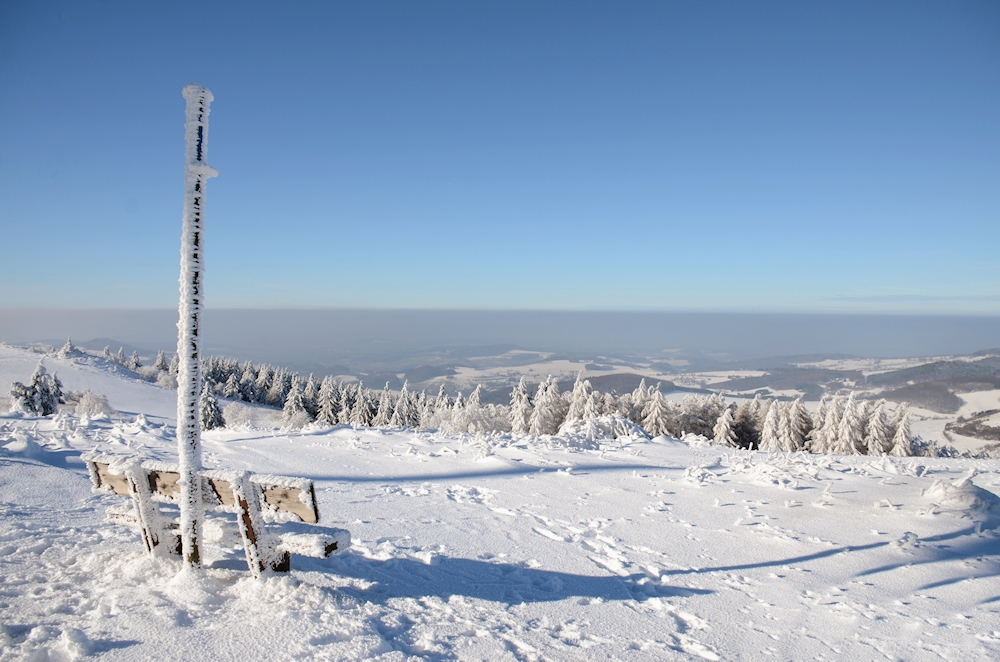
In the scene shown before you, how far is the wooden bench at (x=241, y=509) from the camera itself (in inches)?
156

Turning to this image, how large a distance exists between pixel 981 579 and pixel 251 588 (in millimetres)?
8419

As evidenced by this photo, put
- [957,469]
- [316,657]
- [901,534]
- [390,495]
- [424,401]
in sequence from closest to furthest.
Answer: [316,657] < [901,534] < [390,495] < [957,469] < [424,401]

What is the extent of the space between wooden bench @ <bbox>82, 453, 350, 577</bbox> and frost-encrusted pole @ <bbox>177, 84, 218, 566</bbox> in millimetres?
415

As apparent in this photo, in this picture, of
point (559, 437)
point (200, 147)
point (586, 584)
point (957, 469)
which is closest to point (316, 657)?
point (586, 584)

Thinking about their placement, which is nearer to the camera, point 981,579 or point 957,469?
point 981,579

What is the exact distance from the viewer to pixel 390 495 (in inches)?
330

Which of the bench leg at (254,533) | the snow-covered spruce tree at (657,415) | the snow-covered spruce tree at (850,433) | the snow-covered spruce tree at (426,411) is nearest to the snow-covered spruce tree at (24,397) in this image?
the snow-covered spruce tree at (426,411)

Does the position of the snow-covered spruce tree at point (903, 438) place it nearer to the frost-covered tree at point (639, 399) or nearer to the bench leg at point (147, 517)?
the frost-covered tree at point (639, 399)

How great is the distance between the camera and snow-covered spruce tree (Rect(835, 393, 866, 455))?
3034 cm

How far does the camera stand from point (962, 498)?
781 centimetres

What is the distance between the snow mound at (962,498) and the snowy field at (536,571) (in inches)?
1.1

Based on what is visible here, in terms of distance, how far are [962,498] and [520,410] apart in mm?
30100

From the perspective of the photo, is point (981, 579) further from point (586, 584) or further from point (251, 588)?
point (251, 588)

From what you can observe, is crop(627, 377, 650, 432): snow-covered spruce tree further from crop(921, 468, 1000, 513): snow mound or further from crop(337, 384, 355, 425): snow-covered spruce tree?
crop(337, 384, 355, 425): snow-covered spruce tree
